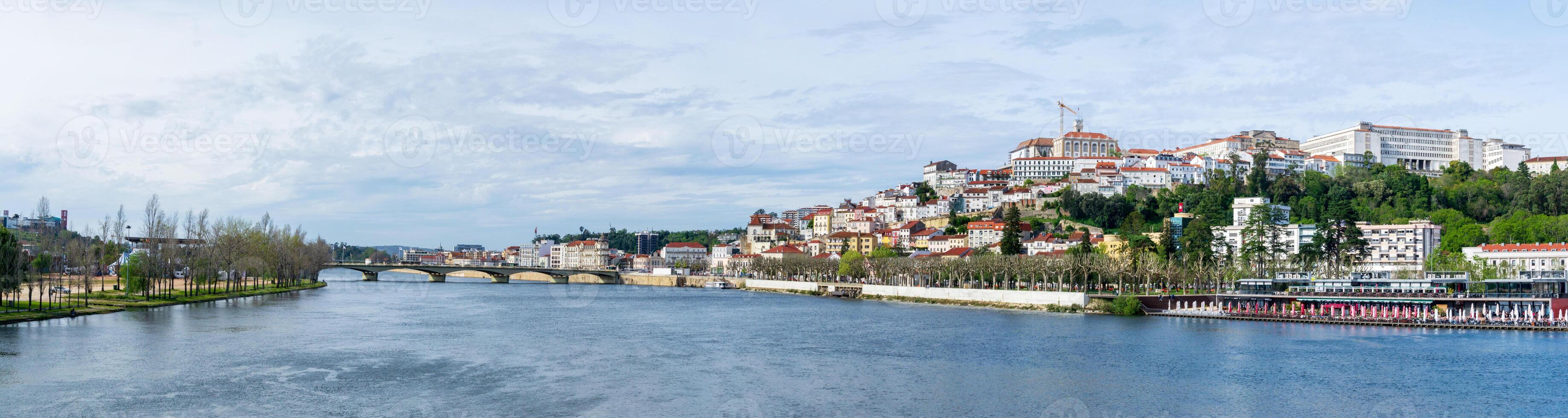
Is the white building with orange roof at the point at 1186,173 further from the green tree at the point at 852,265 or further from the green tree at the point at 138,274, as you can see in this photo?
the green tree at the point at 138,274

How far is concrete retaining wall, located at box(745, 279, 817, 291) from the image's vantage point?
91819 mm

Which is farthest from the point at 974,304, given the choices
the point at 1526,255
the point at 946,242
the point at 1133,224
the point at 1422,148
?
the point at 1422,148

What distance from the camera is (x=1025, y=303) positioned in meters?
60.7

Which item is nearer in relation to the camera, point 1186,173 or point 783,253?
point 783,253

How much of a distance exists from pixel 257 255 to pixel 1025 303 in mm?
49773

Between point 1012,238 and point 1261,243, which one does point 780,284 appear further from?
point 1261,243

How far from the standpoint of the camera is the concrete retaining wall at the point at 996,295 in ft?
190

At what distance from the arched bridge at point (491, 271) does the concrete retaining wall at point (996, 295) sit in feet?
157

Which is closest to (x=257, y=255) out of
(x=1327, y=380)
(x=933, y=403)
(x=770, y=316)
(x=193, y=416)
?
(x=770, y=316)

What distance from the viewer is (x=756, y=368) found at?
31.8m

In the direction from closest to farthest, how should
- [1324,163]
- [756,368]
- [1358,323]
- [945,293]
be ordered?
[756,368], [1358,323], [945,293], [1324,163]

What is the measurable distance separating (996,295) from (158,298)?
43611 mm

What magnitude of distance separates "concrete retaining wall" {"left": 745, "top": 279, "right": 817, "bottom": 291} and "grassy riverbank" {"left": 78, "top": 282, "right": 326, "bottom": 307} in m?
40.7

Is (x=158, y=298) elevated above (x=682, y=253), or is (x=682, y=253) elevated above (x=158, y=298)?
(x=682, y=253)
